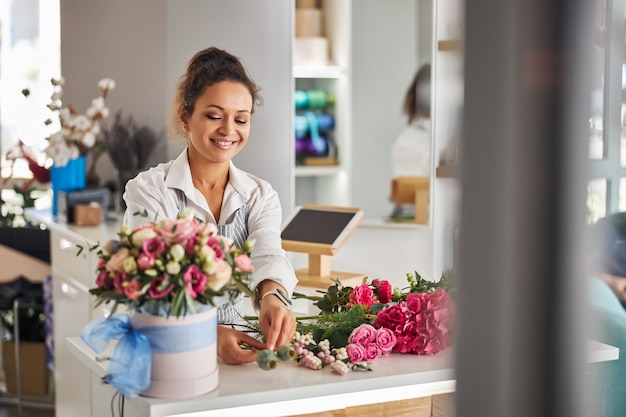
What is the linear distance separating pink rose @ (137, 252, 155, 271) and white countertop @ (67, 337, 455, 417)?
230mm

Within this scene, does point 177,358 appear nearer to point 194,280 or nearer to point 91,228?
point 194,280

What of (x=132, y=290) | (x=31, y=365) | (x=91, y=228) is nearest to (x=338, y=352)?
(x=132, y=290)

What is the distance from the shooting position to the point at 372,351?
65.8 inches

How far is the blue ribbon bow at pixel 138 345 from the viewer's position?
1387 millimetres

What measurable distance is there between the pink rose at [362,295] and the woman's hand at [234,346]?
300mm

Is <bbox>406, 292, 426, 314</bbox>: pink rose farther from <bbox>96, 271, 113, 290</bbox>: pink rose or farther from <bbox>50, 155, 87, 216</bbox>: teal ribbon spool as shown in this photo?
<bbox>50, 155, 87, 216</bbox>: teal ribbon spool

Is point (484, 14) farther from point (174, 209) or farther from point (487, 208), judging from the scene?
point (174, 209)

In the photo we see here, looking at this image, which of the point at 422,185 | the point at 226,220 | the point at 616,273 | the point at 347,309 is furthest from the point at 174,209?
the point at 422,185

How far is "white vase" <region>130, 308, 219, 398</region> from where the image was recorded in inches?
55.2

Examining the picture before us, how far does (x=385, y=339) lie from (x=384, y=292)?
24cm

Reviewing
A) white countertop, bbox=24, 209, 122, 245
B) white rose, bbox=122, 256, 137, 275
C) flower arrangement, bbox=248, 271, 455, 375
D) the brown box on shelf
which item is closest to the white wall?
white countertop, bbox=24, 209, 122, 245

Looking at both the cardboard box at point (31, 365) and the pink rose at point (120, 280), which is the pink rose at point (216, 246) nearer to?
the pink rose at point (120, 280)

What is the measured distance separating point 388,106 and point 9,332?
7.21 feet

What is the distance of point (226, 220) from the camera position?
1.83 meters
